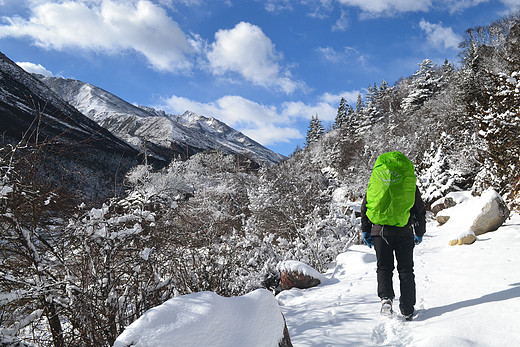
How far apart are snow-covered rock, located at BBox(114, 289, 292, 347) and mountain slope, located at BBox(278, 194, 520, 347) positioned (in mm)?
826

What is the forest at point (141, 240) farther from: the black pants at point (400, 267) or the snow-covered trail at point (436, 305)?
the black pants at point (400, 267)

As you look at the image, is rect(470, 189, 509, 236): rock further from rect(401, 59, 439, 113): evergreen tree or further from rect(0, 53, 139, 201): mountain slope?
rect(401, 59, 439, 113): evergreen tree

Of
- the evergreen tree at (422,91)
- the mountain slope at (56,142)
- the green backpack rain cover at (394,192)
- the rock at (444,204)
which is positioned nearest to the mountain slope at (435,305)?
the green backpack rain cover at (394,192)

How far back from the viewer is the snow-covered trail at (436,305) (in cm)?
215

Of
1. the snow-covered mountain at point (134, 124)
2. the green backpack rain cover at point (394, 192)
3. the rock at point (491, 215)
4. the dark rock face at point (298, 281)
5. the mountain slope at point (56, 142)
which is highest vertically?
the snow-covered mountain at point (134, 124)

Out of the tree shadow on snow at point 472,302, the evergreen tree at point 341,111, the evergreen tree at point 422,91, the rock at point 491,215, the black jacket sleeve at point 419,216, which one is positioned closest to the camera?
the tree shadow on snow at point 472,302

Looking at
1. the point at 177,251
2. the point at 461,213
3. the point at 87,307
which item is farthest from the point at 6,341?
the point at 461,213

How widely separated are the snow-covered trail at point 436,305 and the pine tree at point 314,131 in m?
42.9

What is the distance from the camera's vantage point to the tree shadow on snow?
8.39 feet

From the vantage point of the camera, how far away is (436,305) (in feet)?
9.17

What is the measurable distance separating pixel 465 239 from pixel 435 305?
290 cm

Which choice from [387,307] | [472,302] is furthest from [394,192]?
[472,302]

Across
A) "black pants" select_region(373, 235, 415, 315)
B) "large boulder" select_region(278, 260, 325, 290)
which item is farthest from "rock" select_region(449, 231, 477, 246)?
"black pants" select_region(373, 235, 415, 315)

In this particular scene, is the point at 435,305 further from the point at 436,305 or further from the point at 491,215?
the point at 491,215
